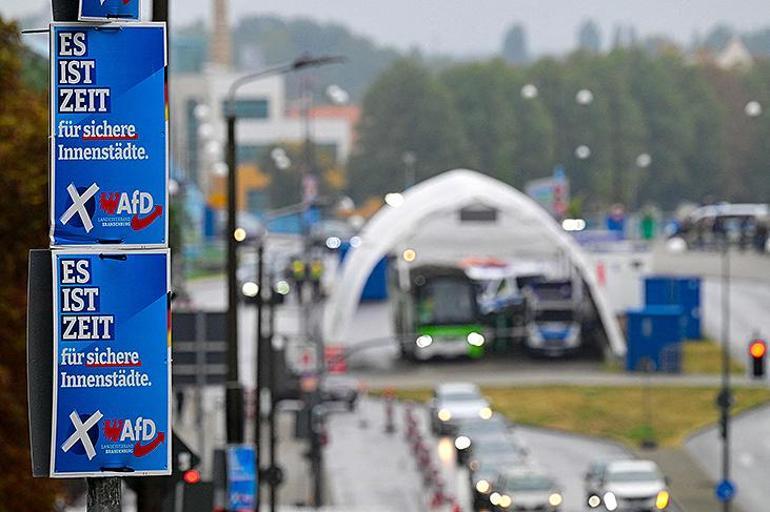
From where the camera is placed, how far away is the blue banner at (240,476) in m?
21.4

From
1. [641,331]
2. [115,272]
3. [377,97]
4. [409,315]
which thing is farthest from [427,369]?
[377,97]

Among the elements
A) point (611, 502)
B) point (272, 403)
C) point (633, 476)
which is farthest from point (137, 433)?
point (633, 476)

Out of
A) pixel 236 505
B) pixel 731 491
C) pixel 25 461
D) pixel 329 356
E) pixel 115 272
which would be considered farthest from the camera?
pixel 329 356

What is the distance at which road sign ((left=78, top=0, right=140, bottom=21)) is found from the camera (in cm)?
964

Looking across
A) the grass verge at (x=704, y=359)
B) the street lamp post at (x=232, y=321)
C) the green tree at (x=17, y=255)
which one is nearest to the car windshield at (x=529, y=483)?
the green tree at (x=17, y=255)

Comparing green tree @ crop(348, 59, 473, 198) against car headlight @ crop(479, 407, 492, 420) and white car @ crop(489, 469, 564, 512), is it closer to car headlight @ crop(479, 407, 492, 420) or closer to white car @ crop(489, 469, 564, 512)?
car headlight @ crop(479, 407, 492, 420)

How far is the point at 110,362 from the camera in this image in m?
9.57

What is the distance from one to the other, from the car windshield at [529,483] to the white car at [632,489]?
113 cm

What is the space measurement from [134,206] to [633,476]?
2790cm

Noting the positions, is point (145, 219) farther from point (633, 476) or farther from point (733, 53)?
point (733, 53)

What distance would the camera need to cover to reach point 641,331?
6194cm

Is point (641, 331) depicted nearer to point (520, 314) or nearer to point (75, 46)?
point (520, 314)

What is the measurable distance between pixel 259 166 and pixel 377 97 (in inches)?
467

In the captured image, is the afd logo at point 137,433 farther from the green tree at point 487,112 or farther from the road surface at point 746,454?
the green tree at point 487,112
